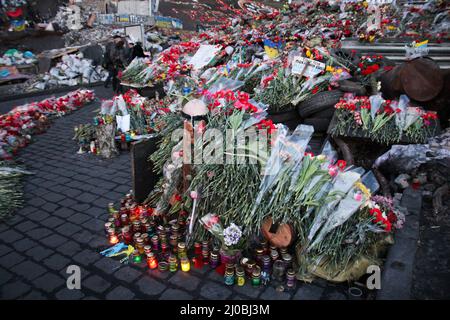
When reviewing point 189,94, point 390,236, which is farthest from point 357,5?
point 390,236

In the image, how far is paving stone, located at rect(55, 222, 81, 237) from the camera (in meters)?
4.33

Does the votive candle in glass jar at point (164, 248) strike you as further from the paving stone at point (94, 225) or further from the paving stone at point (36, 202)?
the paving stone at point (36, 202)

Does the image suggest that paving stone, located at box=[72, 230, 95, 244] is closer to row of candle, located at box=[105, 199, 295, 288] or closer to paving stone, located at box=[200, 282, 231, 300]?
row of candle, located at box=[105, 199, 295, 288]

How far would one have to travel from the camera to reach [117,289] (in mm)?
3365

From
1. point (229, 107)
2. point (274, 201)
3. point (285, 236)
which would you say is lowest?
point (285, 236)

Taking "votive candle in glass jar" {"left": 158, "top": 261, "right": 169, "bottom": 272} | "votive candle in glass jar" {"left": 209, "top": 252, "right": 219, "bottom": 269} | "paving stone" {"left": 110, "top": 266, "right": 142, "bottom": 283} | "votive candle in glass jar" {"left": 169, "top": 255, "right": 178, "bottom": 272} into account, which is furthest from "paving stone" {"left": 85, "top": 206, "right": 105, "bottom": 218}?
"votive candle in glass jar" {"left": 209, "top": 252, "right": 219, "bottom": 269}

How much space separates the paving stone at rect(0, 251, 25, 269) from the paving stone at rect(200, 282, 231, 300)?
7.65 ft

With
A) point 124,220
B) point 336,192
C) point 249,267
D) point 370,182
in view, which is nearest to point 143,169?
point 124,220

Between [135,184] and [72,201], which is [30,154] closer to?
[72,201]

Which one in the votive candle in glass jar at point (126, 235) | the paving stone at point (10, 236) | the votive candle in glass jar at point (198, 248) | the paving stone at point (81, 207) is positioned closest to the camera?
the votive candle in glass jar at point (198, 248)

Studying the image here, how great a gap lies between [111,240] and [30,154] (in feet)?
14.8

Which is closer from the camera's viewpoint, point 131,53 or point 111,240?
point 111,240

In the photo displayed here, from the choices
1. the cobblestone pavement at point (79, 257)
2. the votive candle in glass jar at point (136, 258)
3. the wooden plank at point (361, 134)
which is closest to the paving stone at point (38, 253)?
the cobblestone pavement at point (79, 257)

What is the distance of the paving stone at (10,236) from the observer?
4213mm
